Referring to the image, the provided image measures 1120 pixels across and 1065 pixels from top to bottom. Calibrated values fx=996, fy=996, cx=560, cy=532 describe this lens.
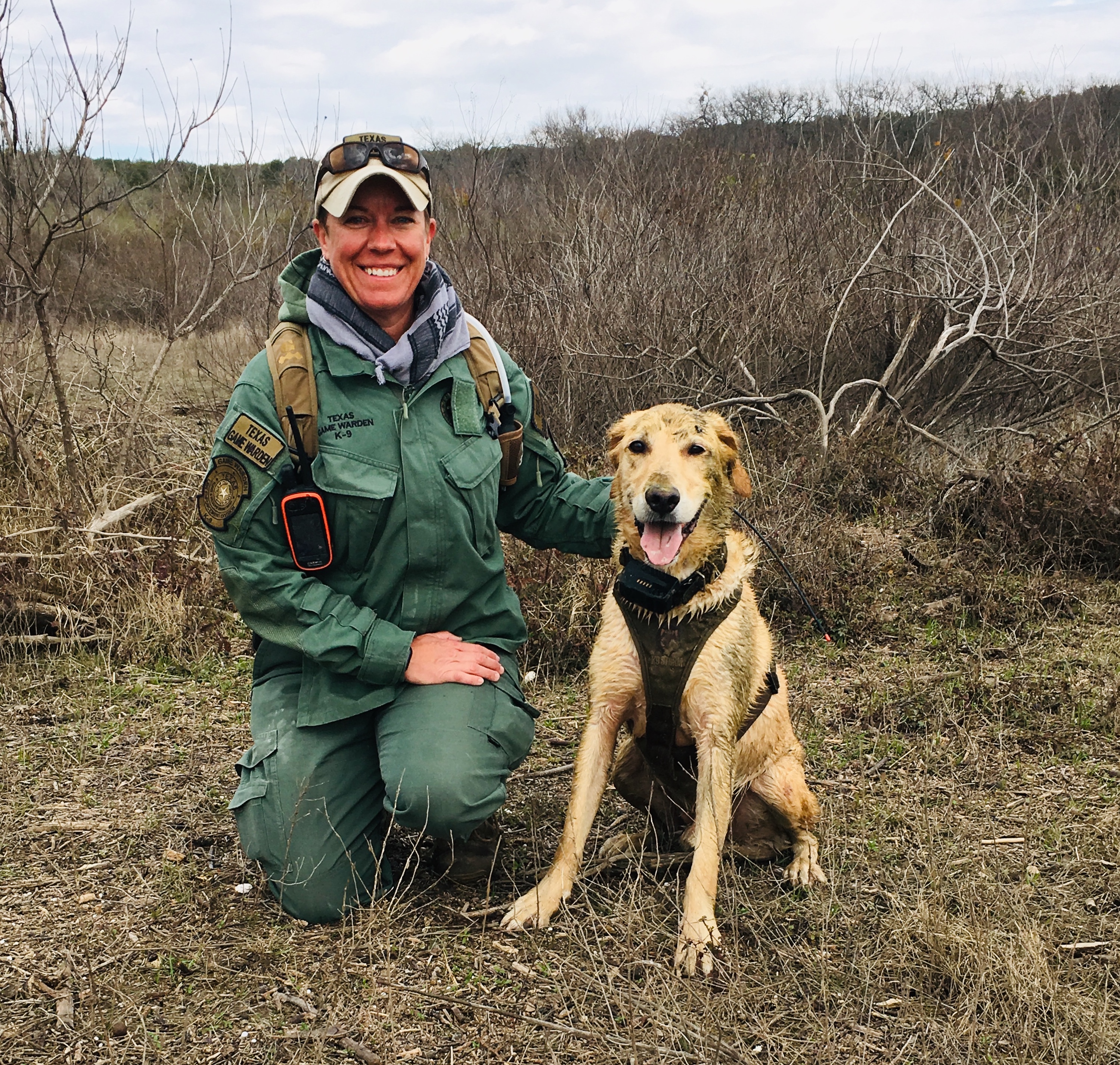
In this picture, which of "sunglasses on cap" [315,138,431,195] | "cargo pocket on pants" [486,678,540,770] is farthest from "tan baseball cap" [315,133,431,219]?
"cargo pocket on pants" [486,678,540,770]

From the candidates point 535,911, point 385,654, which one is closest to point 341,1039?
point 535,911

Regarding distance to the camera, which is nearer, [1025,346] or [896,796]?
[896,796]

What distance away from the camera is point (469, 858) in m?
3.12

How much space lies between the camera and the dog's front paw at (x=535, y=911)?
9.28 ft

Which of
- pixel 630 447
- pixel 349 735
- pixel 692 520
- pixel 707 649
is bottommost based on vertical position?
pixel 349 735

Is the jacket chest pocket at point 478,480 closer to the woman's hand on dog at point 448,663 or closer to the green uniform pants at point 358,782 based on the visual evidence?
the woman's hand on dog at point 448,663

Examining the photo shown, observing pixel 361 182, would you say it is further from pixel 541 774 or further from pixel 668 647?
pixel 541 774

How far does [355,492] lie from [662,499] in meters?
0.93

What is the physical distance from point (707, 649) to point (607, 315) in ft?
17.3

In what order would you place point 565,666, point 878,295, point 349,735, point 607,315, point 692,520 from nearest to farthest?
point 692,520, point 349,735, point 565,666, point 607,315, point 878,295

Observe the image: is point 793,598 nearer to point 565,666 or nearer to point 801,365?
point 565,666

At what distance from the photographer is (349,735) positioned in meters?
3.16

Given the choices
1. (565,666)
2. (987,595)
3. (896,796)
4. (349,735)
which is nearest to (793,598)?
(987,595)

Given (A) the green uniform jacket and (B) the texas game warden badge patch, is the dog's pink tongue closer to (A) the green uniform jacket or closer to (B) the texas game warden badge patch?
(A) the green uniform jacket
